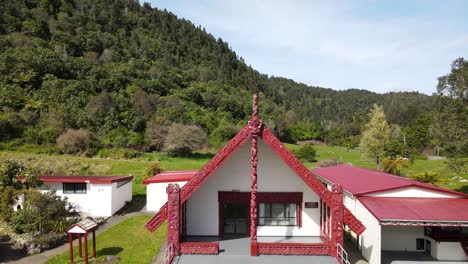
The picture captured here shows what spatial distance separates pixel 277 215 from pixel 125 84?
7980 centimetres

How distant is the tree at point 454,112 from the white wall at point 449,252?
9846mm

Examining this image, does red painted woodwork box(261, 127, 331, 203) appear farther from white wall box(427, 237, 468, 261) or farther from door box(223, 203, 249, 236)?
white wall box(427, 237, 468, 261)

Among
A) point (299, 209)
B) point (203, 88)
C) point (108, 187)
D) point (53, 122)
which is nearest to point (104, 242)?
point (108, 187)

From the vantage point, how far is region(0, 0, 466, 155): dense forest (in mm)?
54938

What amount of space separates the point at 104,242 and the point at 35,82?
60.2m

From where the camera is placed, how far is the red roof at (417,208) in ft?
44.8

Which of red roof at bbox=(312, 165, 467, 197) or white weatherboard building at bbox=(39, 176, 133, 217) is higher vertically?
red roof at bbox=(312, 165, 467, 197)

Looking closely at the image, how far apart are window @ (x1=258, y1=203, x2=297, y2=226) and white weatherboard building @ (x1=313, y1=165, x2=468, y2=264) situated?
3636mm

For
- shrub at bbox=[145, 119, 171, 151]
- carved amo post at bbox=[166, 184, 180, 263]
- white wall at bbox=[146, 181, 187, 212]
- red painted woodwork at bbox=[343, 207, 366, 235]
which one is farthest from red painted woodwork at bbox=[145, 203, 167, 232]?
shrub at bbox=[145, 119, 171, 151]

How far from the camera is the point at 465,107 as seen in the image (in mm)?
22375

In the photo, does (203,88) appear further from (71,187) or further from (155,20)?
(71,187)

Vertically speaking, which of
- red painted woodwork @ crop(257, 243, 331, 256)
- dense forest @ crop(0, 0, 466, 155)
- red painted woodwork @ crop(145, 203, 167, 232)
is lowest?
red painted woodwork @ crop(257, 243, 331, 256)

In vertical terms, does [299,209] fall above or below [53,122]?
below

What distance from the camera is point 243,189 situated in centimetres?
1306
